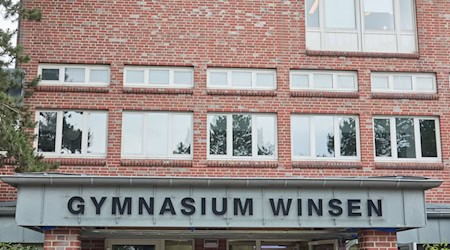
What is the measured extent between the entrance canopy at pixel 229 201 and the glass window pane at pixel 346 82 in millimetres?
7996

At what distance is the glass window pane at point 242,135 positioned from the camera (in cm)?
1666

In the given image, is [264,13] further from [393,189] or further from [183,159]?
[393,189]

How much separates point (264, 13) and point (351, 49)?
2710 millimetres

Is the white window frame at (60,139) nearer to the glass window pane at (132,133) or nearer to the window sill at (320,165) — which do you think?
the glass window pane at (132,133)

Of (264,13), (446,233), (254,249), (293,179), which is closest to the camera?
(293,179)

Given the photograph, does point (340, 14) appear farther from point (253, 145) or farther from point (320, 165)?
point (253, 145)

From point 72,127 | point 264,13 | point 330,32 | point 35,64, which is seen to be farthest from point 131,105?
point 330,32

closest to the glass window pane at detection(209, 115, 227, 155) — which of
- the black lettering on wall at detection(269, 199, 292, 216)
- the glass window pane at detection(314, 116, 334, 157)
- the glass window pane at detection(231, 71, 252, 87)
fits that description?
the glass window pane at detection(231, 71, 252, 87)

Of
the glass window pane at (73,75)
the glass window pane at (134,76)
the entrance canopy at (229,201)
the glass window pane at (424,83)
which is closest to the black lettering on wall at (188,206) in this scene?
the entrance canopy at (229,201)

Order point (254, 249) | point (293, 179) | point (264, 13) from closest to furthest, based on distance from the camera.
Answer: point (293, 179), point (254, 249), point (264, 13)

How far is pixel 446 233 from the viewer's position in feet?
50.2

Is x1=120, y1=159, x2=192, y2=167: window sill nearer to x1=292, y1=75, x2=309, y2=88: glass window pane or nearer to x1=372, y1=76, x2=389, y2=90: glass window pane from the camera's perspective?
x1=292, y1=75, x2=309, y2=88: glass window pane

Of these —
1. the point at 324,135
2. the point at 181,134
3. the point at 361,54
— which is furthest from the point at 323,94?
the point at 181,134

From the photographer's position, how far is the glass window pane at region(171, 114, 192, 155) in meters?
16.6
